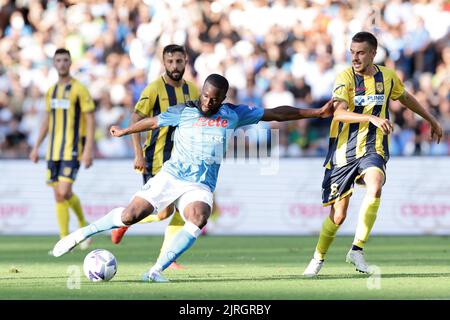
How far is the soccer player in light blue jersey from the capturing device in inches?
372

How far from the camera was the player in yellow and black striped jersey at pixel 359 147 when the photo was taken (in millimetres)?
10023


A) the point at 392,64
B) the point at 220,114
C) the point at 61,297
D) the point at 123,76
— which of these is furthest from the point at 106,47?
the point at 61,297

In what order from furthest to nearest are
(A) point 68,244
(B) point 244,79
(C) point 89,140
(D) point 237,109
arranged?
1. (B) point 244,79
2. (C) point 89,140
3. (D) point 237,109
4. (A) point 68,244

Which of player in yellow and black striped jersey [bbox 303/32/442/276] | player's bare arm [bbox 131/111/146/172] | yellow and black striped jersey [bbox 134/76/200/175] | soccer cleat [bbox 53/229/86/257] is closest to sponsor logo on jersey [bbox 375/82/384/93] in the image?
player in yellow and black striped jersey [bbox 303/32/442/276]

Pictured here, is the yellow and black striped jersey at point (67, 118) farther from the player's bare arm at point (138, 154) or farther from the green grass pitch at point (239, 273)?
the player's bare arm at point (138, 154)

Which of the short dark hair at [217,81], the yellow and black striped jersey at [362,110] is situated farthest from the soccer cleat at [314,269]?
the short dark hair at [217,81]

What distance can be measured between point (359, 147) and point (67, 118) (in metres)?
5.55

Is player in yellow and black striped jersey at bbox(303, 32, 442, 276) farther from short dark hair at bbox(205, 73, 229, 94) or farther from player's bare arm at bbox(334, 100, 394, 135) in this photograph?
short dark hair at bbox(205, 73, 229, 94)

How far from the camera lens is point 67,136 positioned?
14469 mm

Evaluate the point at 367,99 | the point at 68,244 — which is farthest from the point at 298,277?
the point at 68,244

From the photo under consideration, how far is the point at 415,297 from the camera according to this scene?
8.02 meters

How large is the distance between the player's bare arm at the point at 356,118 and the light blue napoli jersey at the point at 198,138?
3.10 ft

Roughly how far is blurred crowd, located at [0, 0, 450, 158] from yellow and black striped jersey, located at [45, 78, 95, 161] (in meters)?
3.44

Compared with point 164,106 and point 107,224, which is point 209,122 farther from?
point 164,106
